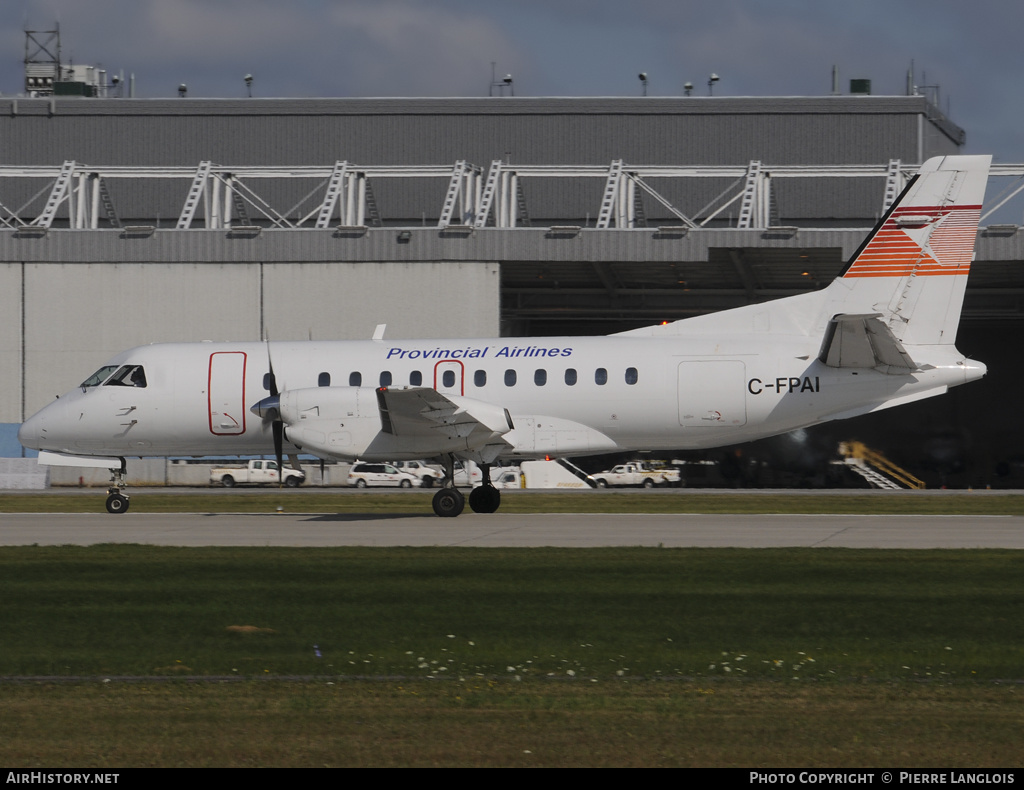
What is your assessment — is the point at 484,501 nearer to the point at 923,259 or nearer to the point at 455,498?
the point at 455,498

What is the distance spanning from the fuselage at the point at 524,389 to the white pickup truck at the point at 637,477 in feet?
74.2

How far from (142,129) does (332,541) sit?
149ft

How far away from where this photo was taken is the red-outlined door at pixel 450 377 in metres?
25.6

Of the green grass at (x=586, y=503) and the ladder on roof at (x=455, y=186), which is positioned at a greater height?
the ladder on roof at (x=455, y=186)

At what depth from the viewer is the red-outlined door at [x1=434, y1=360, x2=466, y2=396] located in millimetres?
25609

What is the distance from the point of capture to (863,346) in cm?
2347

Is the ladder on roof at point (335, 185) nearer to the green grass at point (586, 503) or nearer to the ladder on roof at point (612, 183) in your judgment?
the ladder on roof at point (612, 183)

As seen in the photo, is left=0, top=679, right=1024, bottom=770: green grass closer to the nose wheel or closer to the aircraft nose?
the nose wheel

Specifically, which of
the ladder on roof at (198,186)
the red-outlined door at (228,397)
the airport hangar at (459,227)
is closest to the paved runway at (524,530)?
the red-outlined door at (228,397)

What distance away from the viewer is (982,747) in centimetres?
726

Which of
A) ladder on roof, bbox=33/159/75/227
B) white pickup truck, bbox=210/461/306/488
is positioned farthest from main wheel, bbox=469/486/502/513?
ladder on roof, bbox=33/159/75/227

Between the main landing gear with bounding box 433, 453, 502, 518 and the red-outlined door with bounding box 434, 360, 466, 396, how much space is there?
156 centimetres

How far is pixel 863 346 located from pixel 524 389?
23.0 feet

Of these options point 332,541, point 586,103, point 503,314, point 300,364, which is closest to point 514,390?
point 300,364
